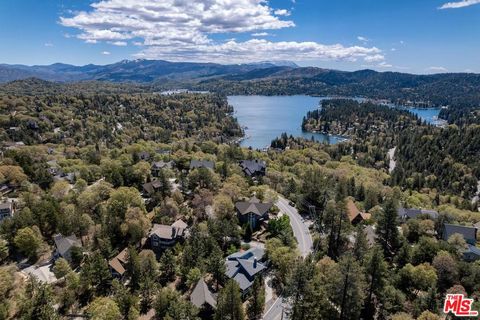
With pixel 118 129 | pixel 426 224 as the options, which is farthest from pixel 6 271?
pixel 118 129

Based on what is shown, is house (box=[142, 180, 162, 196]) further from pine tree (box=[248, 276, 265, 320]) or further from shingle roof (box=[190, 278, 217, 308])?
pine tree (box=[248, 276, 265, 320])

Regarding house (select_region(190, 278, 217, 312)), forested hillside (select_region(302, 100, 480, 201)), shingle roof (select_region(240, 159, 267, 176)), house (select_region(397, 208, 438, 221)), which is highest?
shingle roof (select_region(240, 159, 267, 176))

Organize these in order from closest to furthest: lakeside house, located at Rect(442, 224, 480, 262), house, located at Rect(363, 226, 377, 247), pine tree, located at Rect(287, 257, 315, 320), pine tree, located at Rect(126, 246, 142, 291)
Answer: pine tree, located at Rect(287, 257, 315, 320) < pine tree, located at Rect(126, 246, 142, 291) < house, located at Rect(363, 226, 377, 247) < lakeside house, located at Rect(442, 224, 480, 262)

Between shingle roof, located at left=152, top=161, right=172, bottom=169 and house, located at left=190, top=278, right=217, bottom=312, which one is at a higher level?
shingle roof, located at left=152, top=161, right=172, bottom=169

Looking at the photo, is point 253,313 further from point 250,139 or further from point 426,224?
point 250,139

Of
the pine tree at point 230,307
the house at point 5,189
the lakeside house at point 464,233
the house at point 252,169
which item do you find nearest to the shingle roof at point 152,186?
the house at point 252,169

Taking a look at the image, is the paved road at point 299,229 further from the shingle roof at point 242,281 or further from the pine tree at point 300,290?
the pine tree at point 300,290

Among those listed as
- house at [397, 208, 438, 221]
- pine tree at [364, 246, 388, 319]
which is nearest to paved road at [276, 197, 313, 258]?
pine tree at [364, 246, 388, 319]

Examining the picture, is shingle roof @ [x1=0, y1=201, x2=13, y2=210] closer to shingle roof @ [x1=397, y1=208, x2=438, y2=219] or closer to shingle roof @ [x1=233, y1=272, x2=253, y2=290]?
shingle roof @ [x1=233, y1=272, x2=253, y2=290]

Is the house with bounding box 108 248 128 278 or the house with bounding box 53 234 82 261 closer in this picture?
the house with bounding box 108 248 128 278

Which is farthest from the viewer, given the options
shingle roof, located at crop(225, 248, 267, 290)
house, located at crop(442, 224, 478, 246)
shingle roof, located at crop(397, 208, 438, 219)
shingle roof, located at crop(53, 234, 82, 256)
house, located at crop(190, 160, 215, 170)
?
house, located at crop(190, 160, 215, 170)
